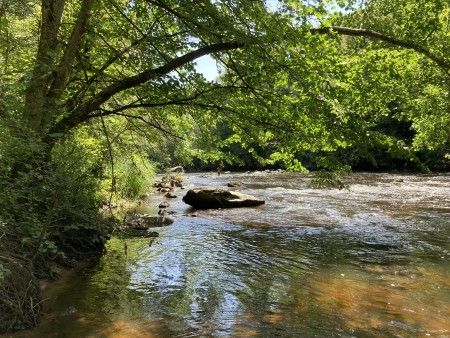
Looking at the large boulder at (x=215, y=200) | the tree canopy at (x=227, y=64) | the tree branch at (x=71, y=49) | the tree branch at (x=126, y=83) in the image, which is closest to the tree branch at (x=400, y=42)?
the tree canopy at (x=227, y=64)

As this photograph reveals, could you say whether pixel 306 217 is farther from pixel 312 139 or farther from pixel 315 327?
pixel 315 327

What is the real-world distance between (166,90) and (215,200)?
31.5ft

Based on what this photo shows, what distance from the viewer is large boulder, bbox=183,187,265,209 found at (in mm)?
15297

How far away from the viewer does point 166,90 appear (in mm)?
6242

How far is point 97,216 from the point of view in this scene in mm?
5816

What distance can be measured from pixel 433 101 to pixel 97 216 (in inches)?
347

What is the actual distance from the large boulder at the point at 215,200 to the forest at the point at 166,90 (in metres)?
6.54

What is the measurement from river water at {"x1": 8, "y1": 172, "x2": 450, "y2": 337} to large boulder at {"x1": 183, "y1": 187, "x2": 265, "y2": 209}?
3.40 metres

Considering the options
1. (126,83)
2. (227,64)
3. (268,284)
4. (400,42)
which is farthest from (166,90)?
(400,42)

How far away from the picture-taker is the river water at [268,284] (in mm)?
4676

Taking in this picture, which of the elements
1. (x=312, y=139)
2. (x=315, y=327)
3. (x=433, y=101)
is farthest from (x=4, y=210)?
(x=433, y=101)

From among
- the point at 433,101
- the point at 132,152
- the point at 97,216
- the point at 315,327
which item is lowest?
the point at 315,327

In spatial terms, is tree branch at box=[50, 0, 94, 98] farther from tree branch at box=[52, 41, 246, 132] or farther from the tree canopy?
tree branch at box=[52, 41, 246, 132]

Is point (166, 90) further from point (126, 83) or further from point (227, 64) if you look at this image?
point (227, 64)
